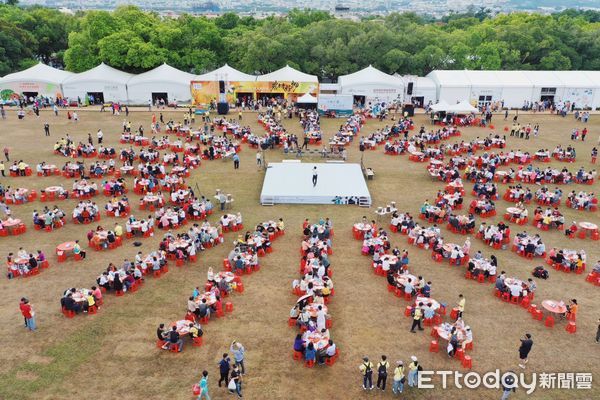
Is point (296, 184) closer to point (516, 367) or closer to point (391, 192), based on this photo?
point (391, 192)

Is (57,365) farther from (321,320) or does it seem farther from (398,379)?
(398,379)

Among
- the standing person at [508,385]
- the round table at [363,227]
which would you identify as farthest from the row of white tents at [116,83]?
the standing person at [508,385]

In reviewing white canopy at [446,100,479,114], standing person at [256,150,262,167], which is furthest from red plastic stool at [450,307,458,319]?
white canopy at [446,100,479,114]

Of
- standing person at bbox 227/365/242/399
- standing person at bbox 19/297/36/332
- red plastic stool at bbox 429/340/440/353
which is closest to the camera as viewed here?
standing person at bbox 227/365/242/399

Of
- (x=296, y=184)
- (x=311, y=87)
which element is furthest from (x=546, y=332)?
(x=311, y=87)

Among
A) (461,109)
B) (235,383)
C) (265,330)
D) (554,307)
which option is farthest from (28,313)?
(461,109)

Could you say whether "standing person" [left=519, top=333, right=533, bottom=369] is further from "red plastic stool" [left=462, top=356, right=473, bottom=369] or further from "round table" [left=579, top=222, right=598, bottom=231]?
"round table" [left=579, top=222, right=598, bottom=231]

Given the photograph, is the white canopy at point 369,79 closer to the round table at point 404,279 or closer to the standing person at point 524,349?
the round table at point 404,279
